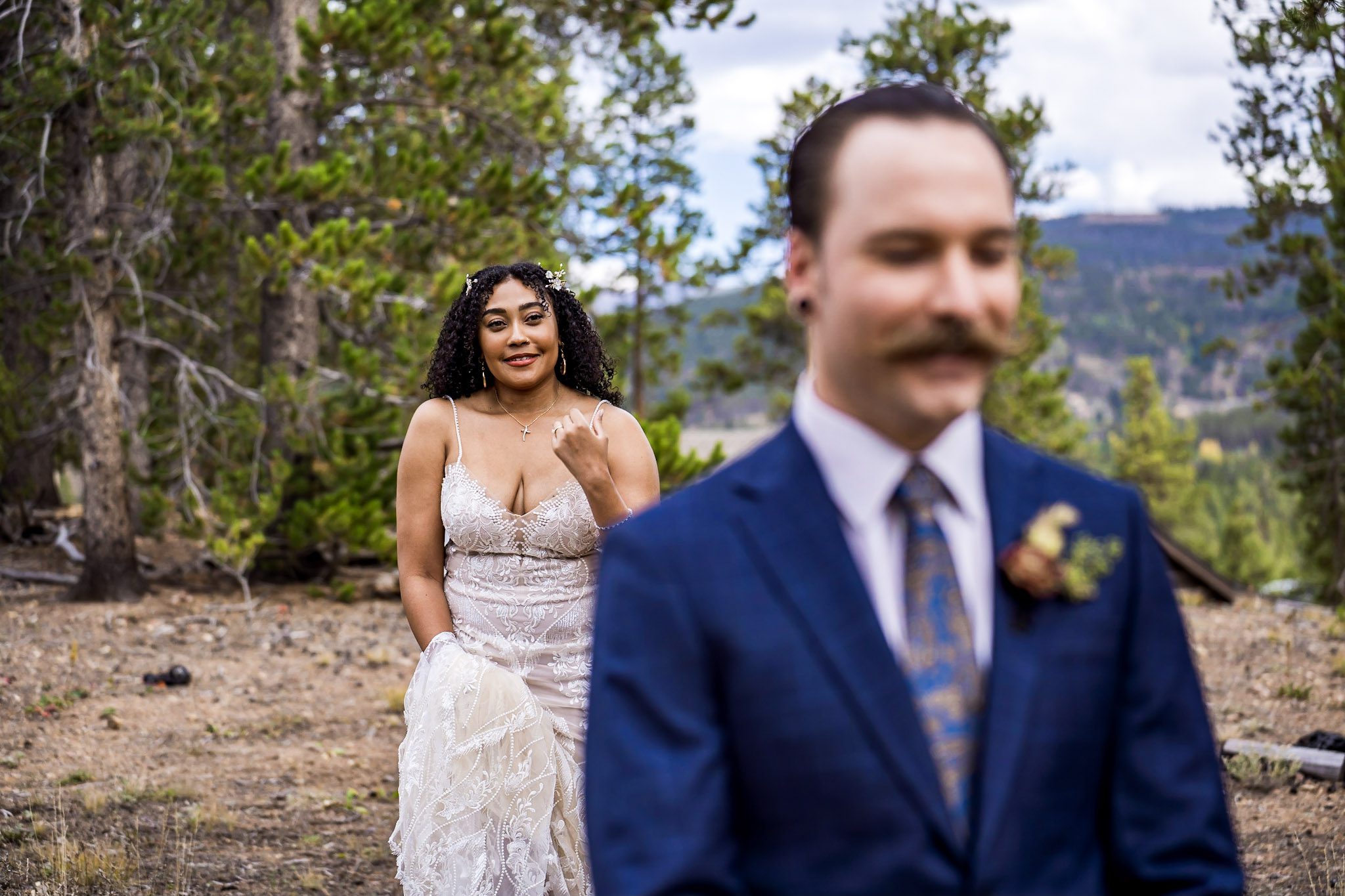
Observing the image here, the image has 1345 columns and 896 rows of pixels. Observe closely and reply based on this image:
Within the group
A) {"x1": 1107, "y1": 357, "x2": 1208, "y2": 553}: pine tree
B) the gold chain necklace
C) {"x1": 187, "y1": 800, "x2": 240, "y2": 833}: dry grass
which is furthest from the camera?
{"x1": 1107, "y1": 357, "x2": 1208, "y2": 553}: pine tree

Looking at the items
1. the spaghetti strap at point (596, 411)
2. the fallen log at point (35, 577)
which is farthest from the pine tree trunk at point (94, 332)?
the spaghetti strap at point (596, 411)

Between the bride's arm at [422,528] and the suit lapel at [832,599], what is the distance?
2720mm

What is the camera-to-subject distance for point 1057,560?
52.9 inches

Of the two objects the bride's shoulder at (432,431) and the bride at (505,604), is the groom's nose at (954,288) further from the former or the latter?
the bride's shoulder at (432,431)

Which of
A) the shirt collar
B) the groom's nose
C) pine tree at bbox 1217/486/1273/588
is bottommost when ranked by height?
pine tree at bbox 1217/486/1273/588

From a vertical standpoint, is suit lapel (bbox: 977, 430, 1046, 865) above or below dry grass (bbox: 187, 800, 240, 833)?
above

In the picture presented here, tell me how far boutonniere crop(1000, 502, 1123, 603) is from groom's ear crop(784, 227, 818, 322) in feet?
1.18

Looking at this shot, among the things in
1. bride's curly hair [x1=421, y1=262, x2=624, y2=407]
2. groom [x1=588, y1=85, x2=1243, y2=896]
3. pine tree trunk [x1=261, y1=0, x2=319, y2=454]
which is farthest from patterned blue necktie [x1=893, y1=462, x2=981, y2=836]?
pine tree trunk [x1=261, y1=0, x2=319, y2=454]

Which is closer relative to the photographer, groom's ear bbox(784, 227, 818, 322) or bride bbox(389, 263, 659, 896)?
groom's ear bbox(784, 227, 818, 322)

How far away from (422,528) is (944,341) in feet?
9.67

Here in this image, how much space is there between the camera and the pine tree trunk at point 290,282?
12.5 meters

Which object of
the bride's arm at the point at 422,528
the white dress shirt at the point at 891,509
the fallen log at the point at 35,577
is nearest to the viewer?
the white dress shirt at the point at 891,509

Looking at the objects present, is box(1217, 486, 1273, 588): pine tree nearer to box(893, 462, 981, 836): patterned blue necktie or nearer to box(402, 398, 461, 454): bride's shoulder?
box(402, 398, 461, 454): bride's shoulder

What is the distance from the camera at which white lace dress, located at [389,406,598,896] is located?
12.6ft
